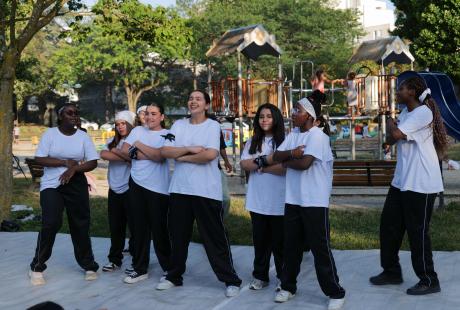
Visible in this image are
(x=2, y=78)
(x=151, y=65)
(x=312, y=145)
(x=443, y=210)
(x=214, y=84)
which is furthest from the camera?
(x=151, y=65)

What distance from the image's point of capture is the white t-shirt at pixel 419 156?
6.20m

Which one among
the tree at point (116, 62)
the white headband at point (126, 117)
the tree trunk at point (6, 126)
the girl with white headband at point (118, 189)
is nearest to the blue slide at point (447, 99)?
the white headband at point (126, 117)

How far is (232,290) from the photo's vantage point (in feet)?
21.8

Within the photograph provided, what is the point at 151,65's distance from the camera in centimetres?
6238

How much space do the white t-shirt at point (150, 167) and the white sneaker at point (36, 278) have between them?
1346 millimetres

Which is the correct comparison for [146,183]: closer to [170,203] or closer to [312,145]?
[170,203]

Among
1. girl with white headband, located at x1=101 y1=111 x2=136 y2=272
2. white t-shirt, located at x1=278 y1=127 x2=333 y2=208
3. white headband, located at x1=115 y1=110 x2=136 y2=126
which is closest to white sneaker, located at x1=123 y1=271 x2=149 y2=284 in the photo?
girl with white headband, located at x1=101 y1=111 x2=136 y2=272

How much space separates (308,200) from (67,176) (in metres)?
2.44

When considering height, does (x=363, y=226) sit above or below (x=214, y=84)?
below

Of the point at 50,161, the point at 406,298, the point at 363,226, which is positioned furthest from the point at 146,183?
the point at 363,226

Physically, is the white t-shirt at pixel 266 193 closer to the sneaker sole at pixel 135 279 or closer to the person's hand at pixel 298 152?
the person's hand at pixel 298 152

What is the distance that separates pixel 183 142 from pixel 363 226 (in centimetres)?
427

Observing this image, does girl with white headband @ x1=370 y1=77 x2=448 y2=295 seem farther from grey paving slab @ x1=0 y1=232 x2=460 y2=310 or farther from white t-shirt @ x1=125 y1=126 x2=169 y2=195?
white t-shirt @ x1=125 y1=126 x2=169 y2=195

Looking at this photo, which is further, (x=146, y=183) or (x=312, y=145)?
(x=146, y=183)
